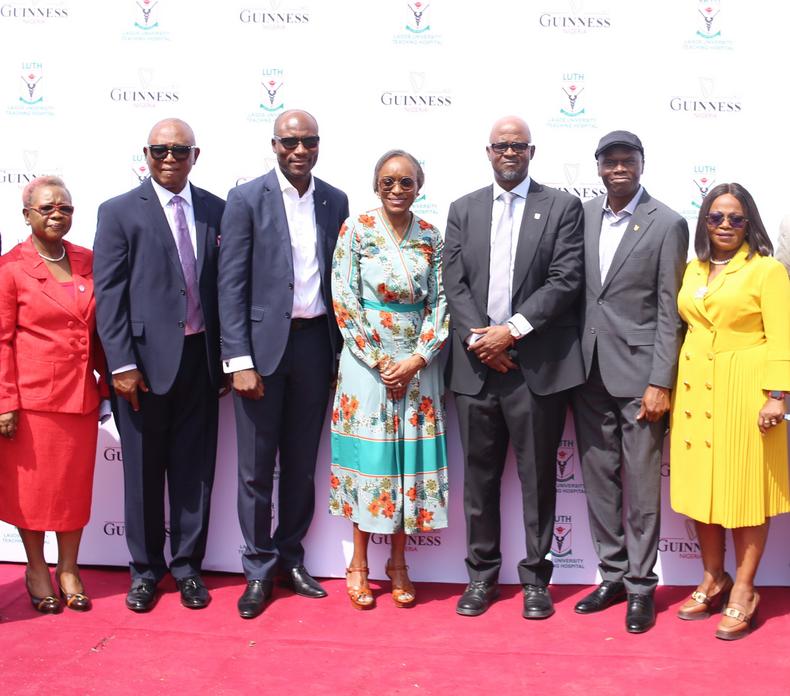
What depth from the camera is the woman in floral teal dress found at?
4031mm

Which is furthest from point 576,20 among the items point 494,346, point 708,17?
point 494,346

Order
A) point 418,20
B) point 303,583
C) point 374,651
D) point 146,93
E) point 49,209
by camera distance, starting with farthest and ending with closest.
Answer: point 146,93 < point 418,20 < point 303,583 < point 49,209 < point 374,651

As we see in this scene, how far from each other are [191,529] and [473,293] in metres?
1.71

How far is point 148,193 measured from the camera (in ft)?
13.5

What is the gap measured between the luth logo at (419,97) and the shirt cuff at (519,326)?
4.23ft

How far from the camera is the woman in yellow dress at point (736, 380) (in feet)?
12.5

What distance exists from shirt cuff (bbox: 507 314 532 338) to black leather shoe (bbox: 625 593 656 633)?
1.25 m

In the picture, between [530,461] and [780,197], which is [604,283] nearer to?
[530,461]

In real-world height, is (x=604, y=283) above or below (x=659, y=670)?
above

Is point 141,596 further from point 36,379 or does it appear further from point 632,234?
point 632,234

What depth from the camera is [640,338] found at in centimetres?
400

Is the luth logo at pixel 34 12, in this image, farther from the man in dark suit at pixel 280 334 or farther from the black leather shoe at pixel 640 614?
the black leather shoe at pixel 640 614

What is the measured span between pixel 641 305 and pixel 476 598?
4.93 feet

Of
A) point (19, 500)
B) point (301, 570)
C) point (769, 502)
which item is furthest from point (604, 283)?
point (19, 500)
